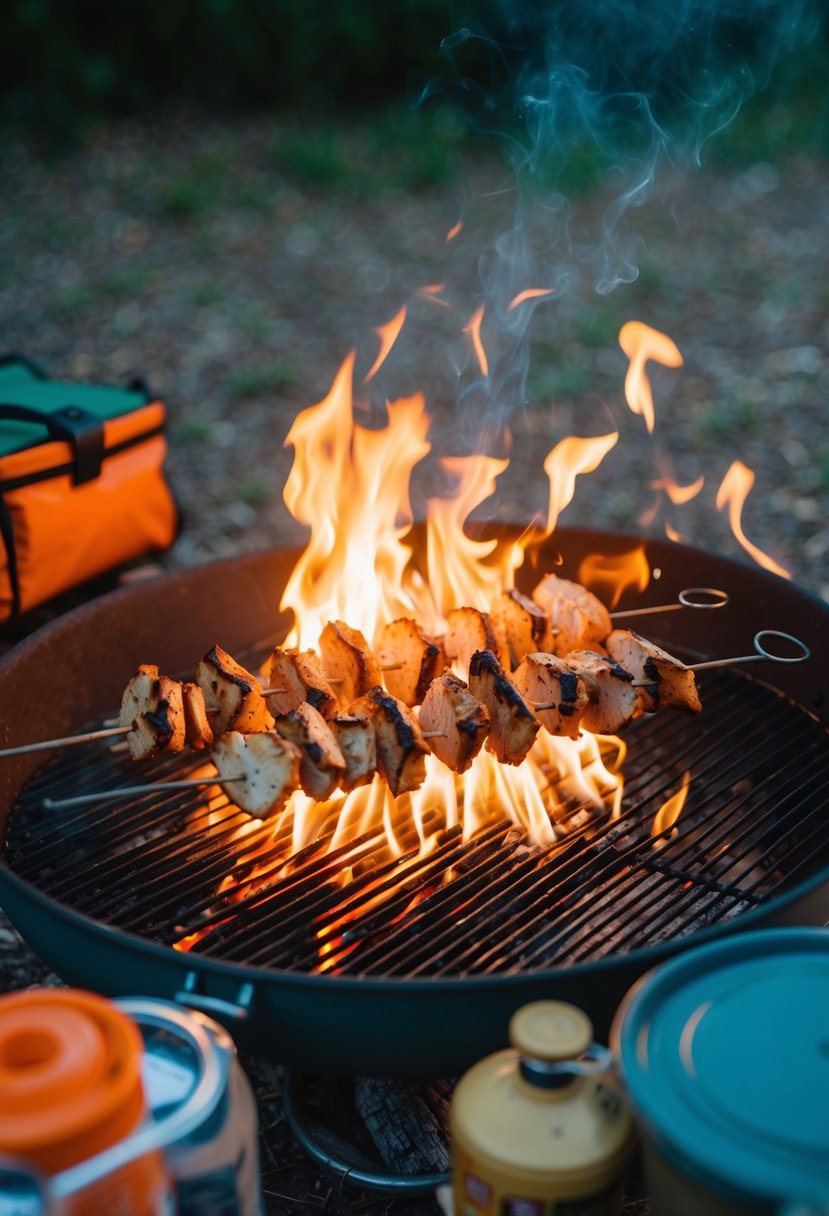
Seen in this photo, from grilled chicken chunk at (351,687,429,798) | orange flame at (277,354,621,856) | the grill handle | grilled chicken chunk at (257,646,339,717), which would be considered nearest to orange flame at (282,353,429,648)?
orange flame at (277,354,621,856)

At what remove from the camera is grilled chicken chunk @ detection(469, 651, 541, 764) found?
2686mm

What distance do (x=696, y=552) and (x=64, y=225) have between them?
6.64 m

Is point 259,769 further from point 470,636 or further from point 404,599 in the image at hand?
point 404,599

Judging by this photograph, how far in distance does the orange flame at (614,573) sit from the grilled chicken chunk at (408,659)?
2.62ft

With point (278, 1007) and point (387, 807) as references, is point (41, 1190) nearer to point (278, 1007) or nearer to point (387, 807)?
point (278, 1007)

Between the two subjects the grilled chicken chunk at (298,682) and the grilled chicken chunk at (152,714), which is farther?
the grilled chicken chunk at (298,682)

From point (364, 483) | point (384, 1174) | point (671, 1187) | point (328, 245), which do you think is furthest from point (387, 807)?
point (328, 245)

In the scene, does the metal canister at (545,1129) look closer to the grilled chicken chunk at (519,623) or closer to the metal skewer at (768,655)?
the metal skewer at (768,655)

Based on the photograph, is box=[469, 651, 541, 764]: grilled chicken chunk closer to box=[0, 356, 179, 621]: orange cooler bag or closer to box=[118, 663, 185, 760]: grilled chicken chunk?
box=[118, 663, 185, 760]: grilled chicken chunk

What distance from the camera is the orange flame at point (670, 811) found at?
291 centimetres

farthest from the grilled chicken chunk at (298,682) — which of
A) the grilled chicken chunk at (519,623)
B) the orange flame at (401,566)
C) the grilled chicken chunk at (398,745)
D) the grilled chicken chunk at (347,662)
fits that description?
the grilled chicken chunk at (519,623)

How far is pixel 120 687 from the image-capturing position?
11.1ft

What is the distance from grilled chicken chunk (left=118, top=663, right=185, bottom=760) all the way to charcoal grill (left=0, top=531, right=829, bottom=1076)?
0.28 meters

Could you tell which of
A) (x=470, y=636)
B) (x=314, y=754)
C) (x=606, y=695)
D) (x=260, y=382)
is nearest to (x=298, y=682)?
(x=314, y=754)
